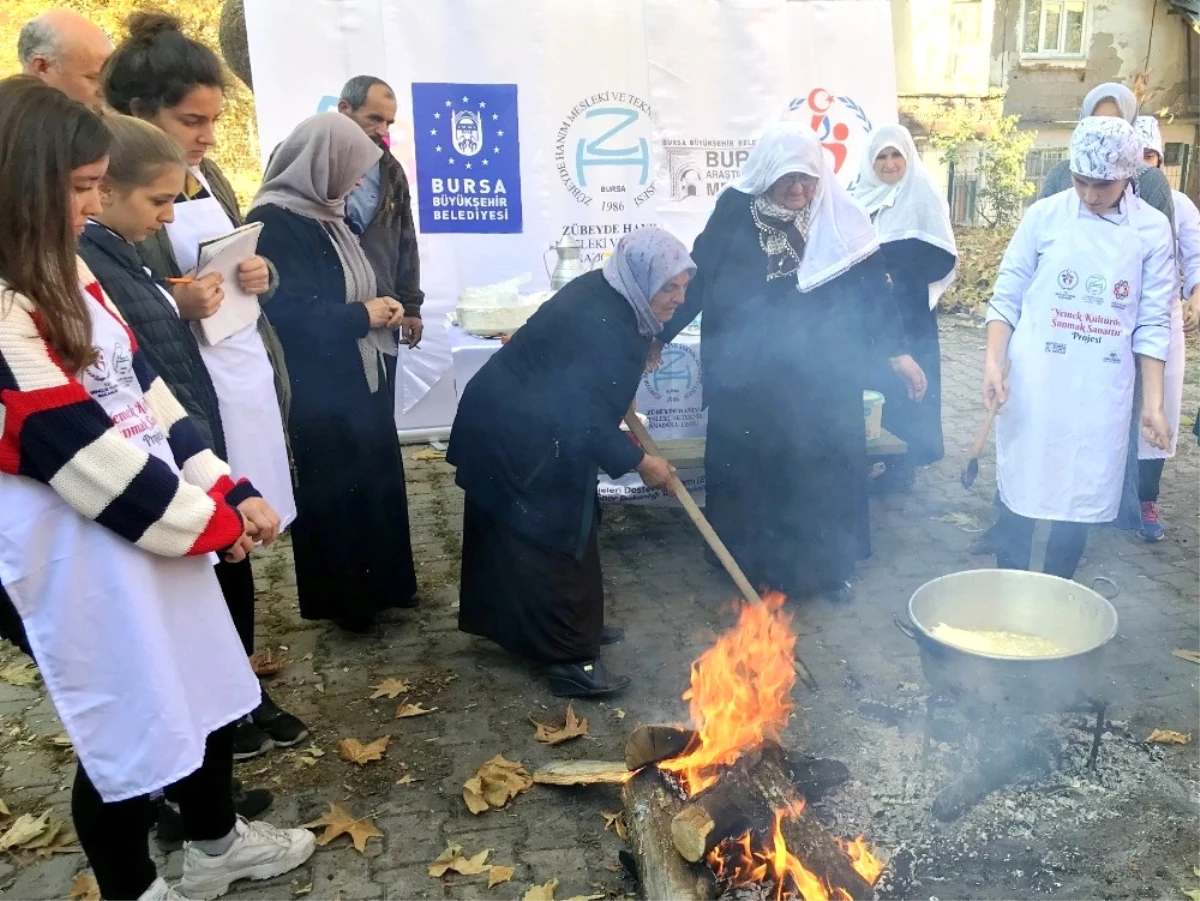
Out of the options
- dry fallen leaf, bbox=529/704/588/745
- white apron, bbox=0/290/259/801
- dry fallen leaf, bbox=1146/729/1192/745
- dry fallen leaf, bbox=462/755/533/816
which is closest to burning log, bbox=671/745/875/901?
dry fallen leaf, bbox=462/755/533/816

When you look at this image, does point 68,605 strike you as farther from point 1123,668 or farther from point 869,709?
point 1123,668

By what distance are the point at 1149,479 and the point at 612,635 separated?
3.58 metres

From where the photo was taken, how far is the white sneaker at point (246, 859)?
9.37 feet

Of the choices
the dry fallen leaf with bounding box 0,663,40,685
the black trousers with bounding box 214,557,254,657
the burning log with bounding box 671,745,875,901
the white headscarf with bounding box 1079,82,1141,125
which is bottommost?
the dry fallen leaf with bounding box 0,663,40,685

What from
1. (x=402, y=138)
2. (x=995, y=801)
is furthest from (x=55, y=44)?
(x=995, y=801)

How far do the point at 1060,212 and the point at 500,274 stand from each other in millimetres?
3983

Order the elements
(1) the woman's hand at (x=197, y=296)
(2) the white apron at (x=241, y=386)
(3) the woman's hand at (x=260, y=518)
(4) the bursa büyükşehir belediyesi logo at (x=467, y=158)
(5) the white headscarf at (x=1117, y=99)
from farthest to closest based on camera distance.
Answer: (4) the bursa büyükşehir belediyesi logo at (x=467, y=158), (5) the white headscarf at (x=1117, y=99), (2) the white apron at (x=241, y=386), (1) the woman's hand at (x=197, y=296), (3) the woman's hand at (x=260, y=518)

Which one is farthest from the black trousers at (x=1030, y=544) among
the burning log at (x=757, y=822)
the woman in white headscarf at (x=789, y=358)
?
the burning log at (x=757, y=822)

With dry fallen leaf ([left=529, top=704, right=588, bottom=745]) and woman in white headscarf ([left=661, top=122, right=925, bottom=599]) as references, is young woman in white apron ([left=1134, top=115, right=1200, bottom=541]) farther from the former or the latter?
dry fallen leaf ([left=529, top=704, right=588, bottom=745])

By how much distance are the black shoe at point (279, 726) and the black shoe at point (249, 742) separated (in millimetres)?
24

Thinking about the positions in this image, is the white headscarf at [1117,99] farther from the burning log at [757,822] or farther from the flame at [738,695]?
the burning log at [757,822]

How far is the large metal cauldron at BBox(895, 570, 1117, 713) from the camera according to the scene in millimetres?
2854

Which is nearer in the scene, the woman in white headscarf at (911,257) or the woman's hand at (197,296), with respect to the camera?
Result: the woman's hand at (197,296)

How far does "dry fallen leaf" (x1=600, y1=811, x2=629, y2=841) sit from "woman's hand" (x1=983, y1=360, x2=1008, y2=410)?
258 centimetres
